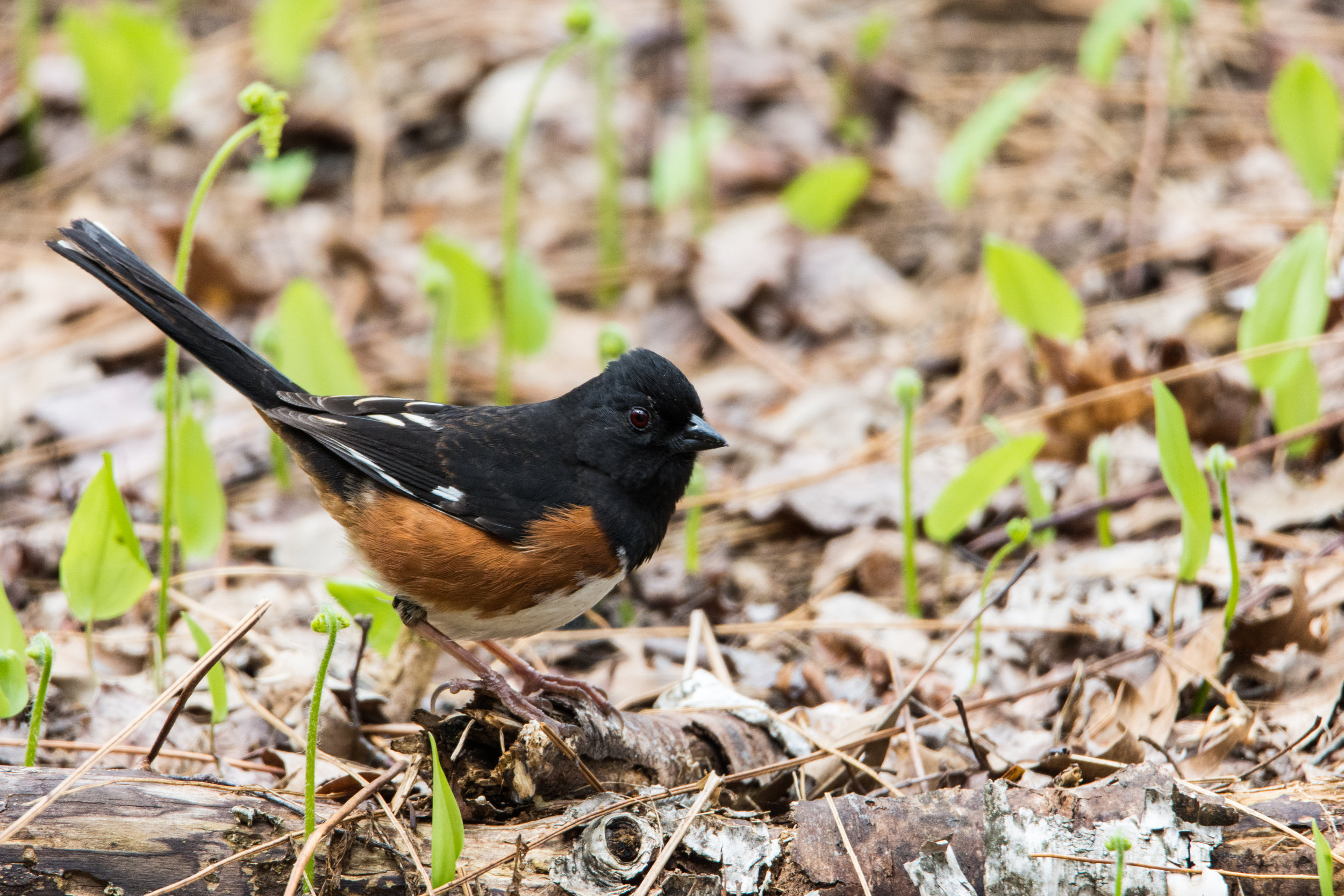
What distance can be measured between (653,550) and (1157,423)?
1.20m

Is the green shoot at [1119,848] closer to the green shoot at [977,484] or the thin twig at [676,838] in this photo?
the thin twig at [676,838]

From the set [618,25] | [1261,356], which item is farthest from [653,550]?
[618,25]

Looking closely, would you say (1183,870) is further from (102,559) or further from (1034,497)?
(102,559)

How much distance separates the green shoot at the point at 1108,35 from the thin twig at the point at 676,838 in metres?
4.05

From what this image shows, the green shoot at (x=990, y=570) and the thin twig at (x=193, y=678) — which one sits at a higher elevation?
the thin twig at (x=193, y=678)

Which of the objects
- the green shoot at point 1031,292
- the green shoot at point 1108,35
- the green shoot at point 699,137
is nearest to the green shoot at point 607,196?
the green shoot at point 699,137

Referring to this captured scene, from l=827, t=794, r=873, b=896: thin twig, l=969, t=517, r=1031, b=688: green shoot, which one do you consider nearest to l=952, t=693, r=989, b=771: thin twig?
l=969, t=517, r=1031, b=688: green shoot

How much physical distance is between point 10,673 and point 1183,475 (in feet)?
7.87

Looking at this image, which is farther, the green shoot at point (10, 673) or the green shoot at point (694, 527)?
the green shoot at point (694, 527)

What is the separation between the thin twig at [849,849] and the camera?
1.81 m

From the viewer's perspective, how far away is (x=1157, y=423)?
2387mm

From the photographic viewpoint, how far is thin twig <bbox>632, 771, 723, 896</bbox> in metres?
1.87

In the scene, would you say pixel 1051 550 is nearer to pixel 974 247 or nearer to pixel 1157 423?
pixel 1157 423

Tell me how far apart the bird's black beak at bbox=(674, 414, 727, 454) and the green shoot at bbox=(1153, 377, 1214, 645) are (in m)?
0.99
